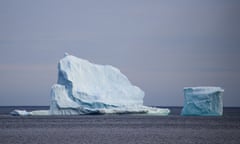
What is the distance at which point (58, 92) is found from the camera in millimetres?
46188

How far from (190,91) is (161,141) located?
53.8 feet

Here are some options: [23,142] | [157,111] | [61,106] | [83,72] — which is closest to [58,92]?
[61,106]

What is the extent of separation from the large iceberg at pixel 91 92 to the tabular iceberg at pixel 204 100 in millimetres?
5557

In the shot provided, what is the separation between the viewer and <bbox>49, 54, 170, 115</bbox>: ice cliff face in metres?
46.9

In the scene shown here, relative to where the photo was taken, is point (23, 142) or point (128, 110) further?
point (128, 110)

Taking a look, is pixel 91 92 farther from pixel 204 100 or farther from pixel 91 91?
pixel 204 100

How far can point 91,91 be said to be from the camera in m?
49.1

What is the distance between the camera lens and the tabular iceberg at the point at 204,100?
43.8 metres

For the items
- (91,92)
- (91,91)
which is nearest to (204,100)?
(91,92)

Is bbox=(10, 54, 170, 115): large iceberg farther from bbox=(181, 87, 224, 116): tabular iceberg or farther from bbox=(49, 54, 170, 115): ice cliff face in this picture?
bbox=(181, 87, 224, 116): tabular iceberg

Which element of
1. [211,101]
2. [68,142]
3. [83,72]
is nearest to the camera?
[68,142]

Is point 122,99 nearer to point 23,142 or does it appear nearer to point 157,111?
point 157,111

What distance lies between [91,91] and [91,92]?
20cm

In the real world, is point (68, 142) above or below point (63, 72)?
below
